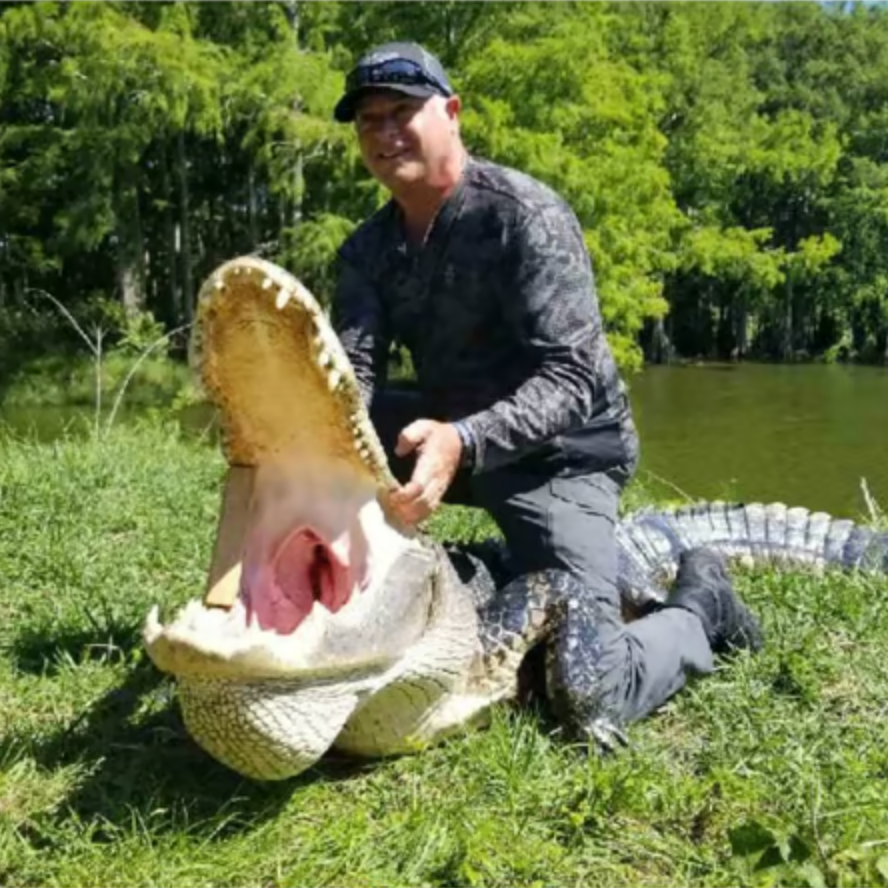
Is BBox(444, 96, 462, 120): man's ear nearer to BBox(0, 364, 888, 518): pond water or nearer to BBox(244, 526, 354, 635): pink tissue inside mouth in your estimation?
BBox(244, 526, 354, 635): pink tissue inside mouth

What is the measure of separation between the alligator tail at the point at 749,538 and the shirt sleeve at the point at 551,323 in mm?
1039

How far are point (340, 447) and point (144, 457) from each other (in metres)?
3.97

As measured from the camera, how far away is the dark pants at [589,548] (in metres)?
2.87

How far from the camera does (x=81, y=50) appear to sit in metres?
19.0

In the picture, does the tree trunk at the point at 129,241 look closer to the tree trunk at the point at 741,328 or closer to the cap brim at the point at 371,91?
the cap brim at the point at 371,91

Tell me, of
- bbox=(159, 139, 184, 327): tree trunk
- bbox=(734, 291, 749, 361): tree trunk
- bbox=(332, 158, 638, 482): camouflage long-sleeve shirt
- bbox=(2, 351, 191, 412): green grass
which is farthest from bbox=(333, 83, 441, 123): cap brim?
bbox=(734, 291, 749, 361): tree trunk

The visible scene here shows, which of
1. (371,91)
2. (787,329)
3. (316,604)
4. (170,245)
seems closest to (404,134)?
(371,91)

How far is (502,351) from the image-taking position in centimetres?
300

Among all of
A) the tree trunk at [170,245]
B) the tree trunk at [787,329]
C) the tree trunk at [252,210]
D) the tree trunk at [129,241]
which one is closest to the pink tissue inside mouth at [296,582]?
the tree trunk at [129,241]

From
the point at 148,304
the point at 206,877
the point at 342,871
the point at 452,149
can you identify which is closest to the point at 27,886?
the point at 206,877

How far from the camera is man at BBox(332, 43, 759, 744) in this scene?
8.89 ft

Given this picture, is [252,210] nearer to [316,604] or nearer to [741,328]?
[741,328]

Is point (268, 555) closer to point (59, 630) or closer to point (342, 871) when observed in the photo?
point (342, 871)

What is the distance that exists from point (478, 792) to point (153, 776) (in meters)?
0.64
